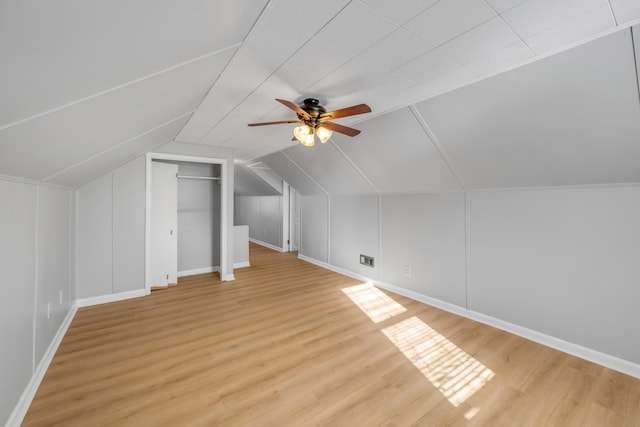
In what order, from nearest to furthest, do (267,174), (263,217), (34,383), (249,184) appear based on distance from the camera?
(34,383) < (267,174) < (249,184) < (263,217)

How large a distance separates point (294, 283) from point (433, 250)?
2296mm

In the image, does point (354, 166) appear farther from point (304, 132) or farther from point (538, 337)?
point (538, 337)

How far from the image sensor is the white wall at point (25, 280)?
1.49 m

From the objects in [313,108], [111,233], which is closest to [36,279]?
[111,233]

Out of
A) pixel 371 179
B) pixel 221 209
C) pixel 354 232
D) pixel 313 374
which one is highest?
pixel 371 179

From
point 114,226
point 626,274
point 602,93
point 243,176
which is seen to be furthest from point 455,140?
point 243,176

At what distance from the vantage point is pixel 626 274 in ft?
7.06

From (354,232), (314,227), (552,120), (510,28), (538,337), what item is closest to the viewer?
(510,28)

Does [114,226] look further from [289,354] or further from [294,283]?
[289,354]

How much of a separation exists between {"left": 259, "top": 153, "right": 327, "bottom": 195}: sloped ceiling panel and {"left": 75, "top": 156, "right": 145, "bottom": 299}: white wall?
2250 millimetres

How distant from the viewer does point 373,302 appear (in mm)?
3586

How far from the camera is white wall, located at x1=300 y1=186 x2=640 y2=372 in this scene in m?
A: 2.18

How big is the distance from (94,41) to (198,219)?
176 inches

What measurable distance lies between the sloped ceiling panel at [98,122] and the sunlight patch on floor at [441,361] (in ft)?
9.23
